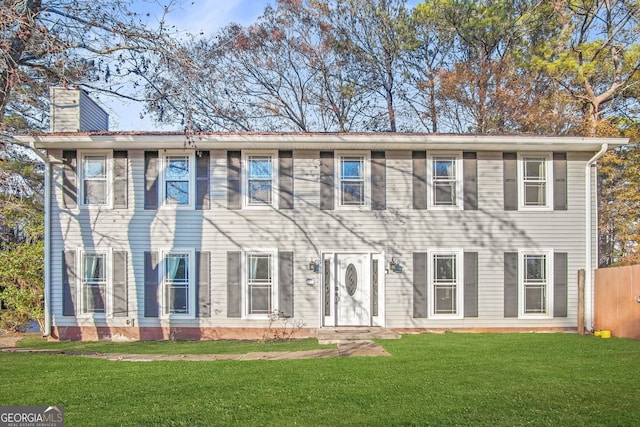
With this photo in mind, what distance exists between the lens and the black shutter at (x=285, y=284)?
1191cm

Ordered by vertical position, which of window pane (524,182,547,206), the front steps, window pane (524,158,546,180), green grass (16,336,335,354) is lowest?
green grass (16,336,335,354)

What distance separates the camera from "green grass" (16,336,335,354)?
10.2 meters

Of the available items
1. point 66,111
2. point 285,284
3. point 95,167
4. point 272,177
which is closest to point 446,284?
point 285,284

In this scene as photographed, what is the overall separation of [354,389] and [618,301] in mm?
7568

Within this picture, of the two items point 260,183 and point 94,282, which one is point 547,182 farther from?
point 94,282

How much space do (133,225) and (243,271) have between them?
9.08 ft

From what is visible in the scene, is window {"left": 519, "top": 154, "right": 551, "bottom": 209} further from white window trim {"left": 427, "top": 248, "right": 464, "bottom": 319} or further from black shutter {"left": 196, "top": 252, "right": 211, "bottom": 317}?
black shutter {"left": 196, "top": 252, "right": 211, "bottom": 317}

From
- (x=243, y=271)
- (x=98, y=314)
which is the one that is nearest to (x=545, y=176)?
(x=243, y=271)

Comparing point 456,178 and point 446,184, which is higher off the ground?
point 456,178

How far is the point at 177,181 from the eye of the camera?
12055mm

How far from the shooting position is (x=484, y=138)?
11.6 metres

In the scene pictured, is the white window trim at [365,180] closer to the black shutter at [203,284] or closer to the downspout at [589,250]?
the black shutter at [203,284]

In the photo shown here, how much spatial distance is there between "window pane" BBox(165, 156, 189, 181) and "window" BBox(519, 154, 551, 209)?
788 centimetres

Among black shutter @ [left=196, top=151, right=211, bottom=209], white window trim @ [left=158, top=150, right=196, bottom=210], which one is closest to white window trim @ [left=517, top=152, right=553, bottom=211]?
black shutter @ [left=196, top=151, right=211, bottom=209]
